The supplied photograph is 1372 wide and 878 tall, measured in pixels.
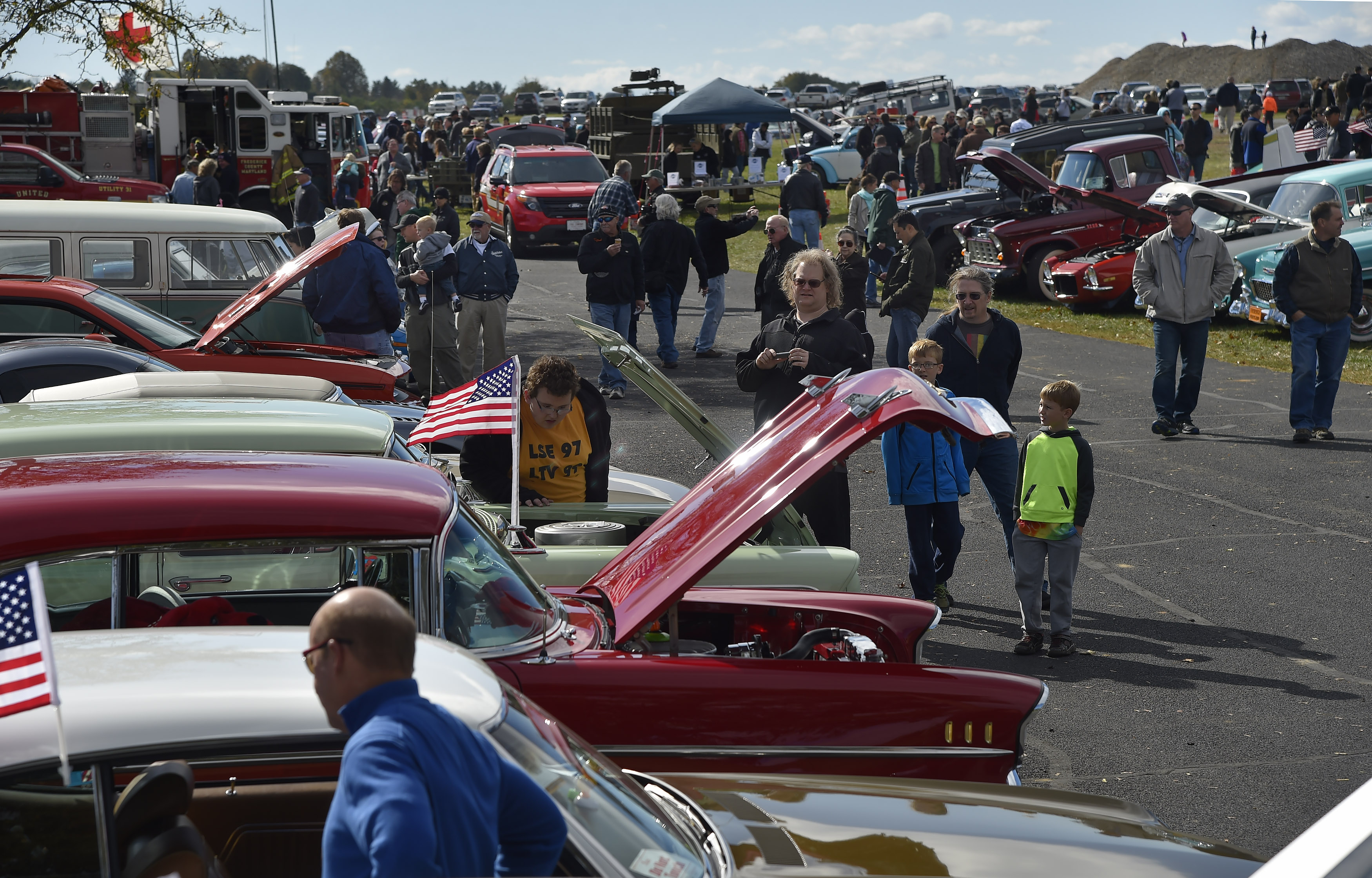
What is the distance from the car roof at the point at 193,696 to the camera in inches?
91.3

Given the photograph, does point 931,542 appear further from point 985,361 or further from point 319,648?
point 319,648

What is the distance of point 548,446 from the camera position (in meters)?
6.31

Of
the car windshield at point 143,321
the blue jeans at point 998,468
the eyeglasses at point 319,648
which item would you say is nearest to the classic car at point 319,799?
the eyeglasses at point 319,648

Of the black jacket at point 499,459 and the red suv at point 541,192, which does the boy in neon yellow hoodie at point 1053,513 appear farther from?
the red suv at point 541,192

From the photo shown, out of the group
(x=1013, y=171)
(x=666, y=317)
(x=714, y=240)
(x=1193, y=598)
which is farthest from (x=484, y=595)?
(x=1013, y=171)

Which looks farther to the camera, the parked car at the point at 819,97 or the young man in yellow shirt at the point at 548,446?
the parked car at the point at 819,97

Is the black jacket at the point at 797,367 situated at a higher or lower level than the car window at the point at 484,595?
higher

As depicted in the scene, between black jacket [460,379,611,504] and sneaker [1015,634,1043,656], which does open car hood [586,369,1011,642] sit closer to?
black jacket [460,379,611,504]

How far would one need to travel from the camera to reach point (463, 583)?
12.9ft

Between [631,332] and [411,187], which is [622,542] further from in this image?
[411,187]

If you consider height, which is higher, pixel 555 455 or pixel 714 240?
pixel 714 240

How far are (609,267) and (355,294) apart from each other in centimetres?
297

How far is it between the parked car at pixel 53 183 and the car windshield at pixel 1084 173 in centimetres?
1532

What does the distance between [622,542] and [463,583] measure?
202cm
